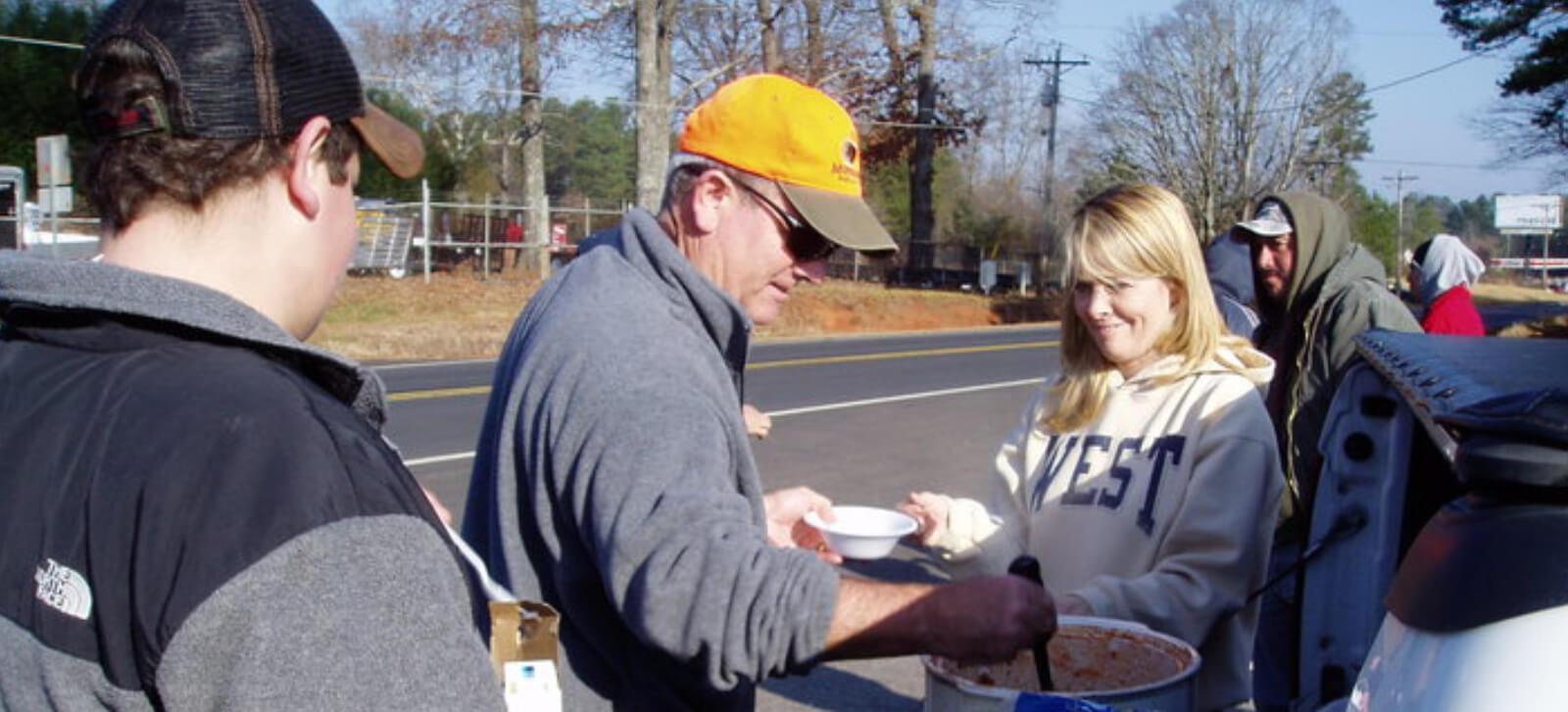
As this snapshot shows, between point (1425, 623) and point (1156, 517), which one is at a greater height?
point (1425, 623)

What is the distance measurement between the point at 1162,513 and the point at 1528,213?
265 feet

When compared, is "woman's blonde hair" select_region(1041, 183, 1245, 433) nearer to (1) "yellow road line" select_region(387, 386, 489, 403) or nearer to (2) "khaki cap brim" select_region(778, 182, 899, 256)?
(2) "khaki cap brim" select_region(778, 182, 899, 256)

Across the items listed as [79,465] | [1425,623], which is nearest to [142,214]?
[79,465]

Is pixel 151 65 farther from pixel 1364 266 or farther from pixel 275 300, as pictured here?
pixel 1364 266

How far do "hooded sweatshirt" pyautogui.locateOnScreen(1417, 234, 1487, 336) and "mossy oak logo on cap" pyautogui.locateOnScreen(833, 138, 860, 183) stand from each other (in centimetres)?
475

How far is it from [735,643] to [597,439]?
13.7 inches

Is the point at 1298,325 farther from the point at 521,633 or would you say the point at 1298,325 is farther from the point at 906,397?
the point at 906,397

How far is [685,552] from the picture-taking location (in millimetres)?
1778

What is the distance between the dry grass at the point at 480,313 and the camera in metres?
21.5

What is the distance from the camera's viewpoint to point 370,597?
1249 mm

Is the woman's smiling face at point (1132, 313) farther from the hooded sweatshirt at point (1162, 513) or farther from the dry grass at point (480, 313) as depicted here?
the dry grass at point (480, 313)

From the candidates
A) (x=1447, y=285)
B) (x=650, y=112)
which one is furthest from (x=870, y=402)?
(x=650, y=112)

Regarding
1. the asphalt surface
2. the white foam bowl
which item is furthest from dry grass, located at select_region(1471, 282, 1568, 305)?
the white foam bowl

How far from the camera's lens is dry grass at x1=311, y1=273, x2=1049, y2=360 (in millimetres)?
21484
